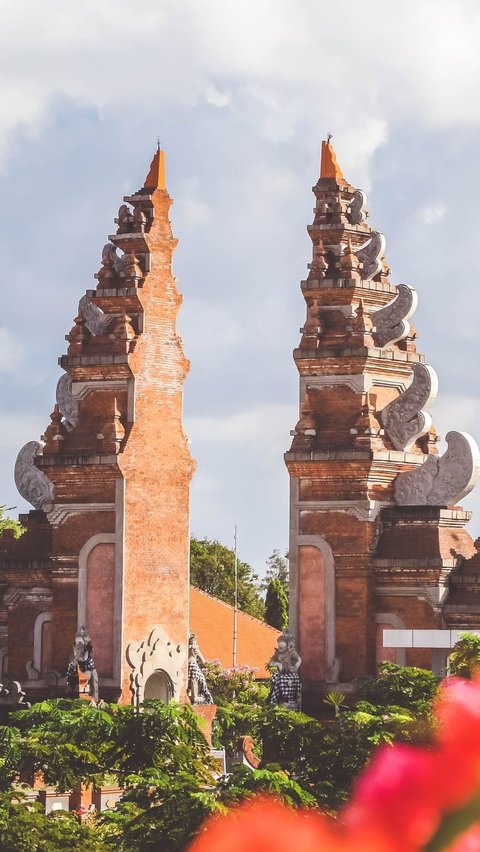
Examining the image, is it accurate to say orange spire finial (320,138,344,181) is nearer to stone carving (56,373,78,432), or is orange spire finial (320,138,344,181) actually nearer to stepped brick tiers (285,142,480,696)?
stepped brick tiers (285,142,480,696)

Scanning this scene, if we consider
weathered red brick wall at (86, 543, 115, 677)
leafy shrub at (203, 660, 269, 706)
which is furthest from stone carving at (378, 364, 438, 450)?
leafy shrub at (203, 660, 269, 706)

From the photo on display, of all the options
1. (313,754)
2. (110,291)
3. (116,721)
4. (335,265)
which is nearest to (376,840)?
(313,754)

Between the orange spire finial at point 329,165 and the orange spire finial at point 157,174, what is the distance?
4.31 metres

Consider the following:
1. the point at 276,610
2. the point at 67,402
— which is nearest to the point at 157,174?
the point at 67,402

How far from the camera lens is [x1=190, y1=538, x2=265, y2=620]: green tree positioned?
67562mm

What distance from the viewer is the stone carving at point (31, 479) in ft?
113

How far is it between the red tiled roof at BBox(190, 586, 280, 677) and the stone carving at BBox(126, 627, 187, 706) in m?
16.6

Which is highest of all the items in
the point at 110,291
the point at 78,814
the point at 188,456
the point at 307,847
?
the point at 110,291

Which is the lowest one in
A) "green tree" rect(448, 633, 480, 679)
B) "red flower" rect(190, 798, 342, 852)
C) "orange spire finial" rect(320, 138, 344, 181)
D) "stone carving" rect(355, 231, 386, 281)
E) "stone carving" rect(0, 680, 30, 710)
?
"stone carving" rect(0, 680, 30, 710)

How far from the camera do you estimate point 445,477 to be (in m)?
28.9

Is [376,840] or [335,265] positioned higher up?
[335,265]

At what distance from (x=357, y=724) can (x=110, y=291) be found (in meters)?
15.6

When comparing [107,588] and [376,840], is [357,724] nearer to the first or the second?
[107,588]

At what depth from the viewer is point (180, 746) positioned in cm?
2019
